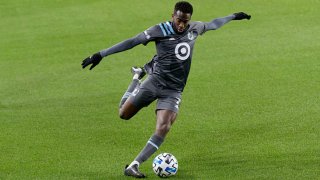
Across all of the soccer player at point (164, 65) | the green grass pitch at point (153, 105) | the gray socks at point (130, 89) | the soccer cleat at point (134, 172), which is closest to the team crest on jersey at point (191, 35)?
the soccer player at point (164, 65)

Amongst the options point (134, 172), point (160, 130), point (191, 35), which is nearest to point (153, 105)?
point (191, 35)

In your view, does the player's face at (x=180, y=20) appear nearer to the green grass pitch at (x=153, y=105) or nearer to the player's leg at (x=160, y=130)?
the player's leg at (x=160, y=130)

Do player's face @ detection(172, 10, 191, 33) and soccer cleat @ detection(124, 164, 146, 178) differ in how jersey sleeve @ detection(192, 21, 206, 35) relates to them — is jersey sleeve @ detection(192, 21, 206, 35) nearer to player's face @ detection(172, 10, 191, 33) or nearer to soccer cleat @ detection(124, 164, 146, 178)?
player's face @ detection(172, 10, 191, 33)

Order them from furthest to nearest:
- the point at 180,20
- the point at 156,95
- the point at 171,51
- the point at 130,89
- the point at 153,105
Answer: the point at 153,105, the point at 130,89, the point at 156,95, the point at 171,51, the point at 180,20

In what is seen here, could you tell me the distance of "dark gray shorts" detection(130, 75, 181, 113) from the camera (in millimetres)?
13250

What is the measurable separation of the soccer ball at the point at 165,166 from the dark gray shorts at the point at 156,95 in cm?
92

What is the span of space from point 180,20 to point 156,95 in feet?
4.91

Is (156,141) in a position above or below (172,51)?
below

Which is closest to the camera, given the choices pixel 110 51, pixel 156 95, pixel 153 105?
pixel 110 51

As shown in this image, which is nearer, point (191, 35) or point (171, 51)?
point (171, 51)

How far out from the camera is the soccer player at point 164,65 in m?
12.9

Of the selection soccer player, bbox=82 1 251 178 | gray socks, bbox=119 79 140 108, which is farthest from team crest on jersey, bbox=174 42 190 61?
gray socks, bbox=119 79 140 108

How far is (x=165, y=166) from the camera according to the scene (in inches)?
502

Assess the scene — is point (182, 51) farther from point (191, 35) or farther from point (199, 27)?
point (199, 27)
